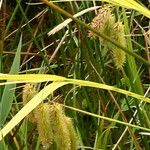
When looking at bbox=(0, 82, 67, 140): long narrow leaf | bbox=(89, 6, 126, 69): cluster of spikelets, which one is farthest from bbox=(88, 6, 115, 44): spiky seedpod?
bbox=(0, 82, 67, 140): long narrow leaf

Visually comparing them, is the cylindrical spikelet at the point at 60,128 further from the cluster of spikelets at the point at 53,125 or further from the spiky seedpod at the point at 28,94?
the spiky seedpod at the point at 28,94

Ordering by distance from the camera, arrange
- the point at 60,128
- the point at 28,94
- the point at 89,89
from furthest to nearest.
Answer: the point at 89,89 → the point at 28,94 → the point at 60,128

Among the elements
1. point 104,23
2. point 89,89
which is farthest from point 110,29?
point 89,89

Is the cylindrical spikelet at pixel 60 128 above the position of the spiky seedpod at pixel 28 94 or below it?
below

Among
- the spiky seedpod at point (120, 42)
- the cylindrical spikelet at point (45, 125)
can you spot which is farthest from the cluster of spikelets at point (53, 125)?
the spiky seedpod at point (120, 42)

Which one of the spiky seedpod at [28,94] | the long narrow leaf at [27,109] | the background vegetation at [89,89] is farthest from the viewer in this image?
the background vegetation at [89,89]

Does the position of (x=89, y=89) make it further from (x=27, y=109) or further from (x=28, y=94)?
(x=27, y=109)

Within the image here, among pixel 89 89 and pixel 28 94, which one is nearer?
pixel 28 94

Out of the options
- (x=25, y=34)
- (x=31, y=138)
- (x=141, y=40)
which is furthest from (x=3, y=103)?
(x=25, y=34)

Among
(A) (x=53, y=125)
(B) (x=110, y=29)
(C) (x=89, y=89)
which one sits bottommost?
(C) (x=89, y=89)

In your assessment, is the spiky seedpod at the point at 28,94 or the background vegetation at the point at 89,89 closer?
the spiky seedpod at the point at 28,94
